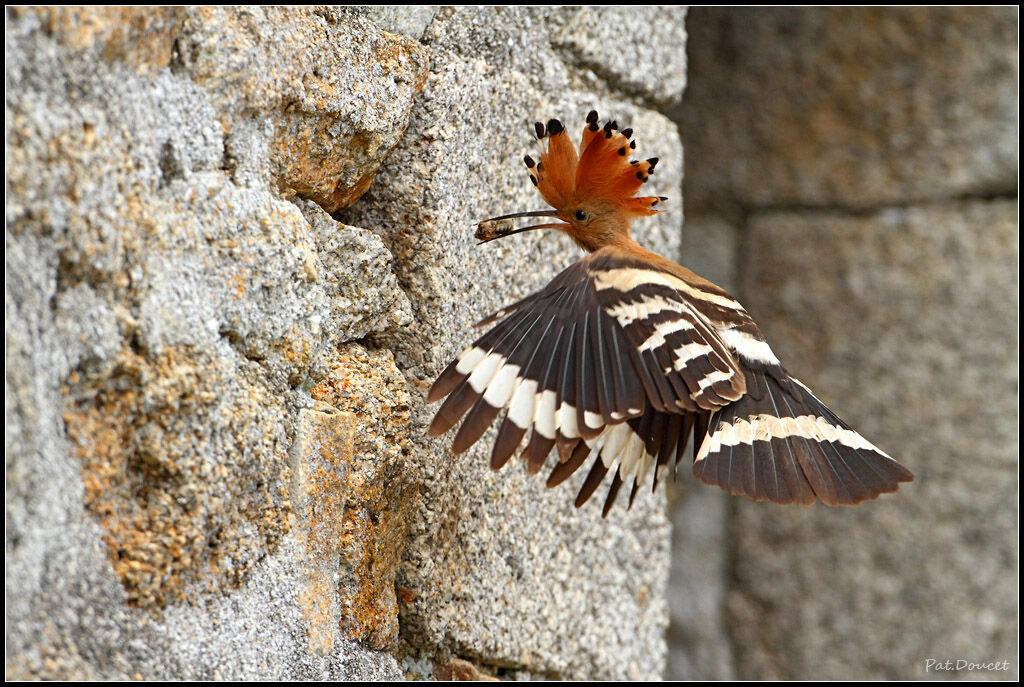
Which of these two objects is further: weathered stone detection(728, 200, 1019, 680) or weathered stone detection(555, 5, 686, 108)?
weathered stone detection(728, 200, 1019, 680)

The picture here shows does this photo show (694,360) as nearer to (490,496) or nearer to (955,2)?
(490,496)

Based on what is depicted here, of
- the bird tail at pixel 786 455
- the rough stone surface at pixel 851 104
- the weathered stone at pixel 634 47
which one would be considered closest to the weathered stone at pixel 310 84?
the weathered stone at pixel 634 47

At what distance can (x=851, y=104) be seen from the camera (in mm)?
2969

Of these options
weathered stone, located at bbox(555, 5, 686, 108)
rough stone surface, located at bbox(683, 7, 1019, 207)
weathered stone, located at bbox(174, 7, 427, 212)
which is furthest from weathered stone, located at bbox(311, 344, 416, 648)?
rough stone surface, located at bbox(683, 7, 1019, 207)

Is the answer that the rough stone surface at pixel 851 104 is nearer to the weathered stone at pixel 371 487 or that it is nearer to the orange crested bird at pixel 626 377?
the orange crested bird at pixel 626 377

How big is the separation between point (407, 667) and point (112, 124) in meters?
0.81

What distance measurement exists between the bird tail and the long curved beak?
1.23 feet

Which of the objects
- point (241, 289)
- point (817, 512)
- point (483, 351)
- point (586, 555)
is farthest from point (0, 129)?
point (817, 512)

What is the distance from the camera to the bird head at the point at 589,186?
1619mm

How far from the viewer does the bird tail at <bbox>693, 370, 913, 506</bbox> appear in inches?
58.0

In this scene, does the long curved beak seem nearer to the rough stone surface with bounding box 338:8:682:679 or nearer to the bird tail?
the rough stone surface with bounding box 338:8:682:679

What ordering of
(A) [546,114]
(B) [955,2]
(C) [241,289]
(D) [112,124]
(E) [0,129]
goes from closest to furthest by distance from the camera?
(E) [0,129] → (D) [112,124] → (C) [241,289] → (A) [546,114] → (B) [955,2]

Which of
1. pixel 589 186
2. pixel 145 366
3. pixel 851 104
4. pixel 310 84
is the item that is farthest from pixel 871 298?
pixel 145 366

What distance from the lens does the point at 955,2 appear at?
9.20 ft
